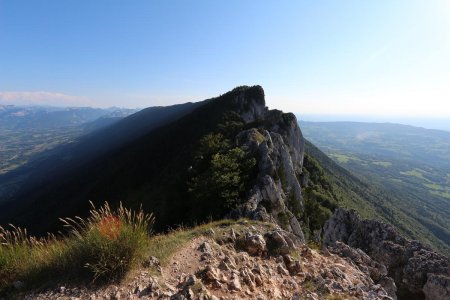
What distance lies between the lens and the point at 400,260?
1855 centimetres

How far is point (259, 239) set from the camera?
10820mm

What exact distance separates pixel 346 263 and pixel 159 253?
306 inches

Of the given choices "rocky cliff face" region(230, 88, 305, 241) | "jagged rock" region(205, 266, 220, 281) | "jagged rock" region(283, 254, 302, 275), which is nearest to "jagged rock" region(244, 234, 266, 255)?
"jagged rock" region(283, 254, 302, 275)

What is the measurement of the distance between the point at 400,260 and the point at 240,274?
48.7ft

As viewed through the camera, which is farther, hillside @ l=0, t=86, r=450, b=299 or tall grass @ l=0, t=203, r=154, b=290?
hillside @ l=0, t=86, r=450, b=299

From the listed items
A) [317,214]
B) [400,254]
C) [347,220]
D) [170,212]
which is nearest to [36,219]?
[170,212]

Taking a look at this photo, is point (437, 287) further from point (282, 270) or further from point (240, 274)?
point (240, 274)

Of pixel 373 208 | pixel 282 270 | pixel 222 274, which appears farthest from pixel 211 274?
pixel 373 208

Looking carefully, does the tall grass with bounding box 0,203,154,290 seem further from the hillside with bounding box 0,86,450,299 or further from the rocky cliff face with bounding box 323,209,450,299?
the rocky cliff face with bounding box 323,209,450,299

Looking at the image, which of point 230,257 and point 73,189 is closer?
point 230,257

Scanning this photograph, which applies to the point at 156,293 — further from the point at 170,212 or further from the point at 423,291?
the point at 170,212

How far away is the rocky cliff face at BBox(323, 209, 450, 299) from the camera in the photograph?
1449 cm

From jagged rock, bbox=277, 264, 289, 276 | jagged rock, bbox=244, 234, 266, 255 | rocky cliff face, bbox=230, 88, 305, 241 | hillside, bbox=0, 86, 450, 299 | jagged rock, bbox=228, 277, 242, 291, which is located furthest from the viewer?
rocky cliff face, bbox=230, 88, 305, 241

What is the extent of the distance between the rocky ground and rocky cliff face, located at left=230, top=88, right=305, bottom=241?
872cm
